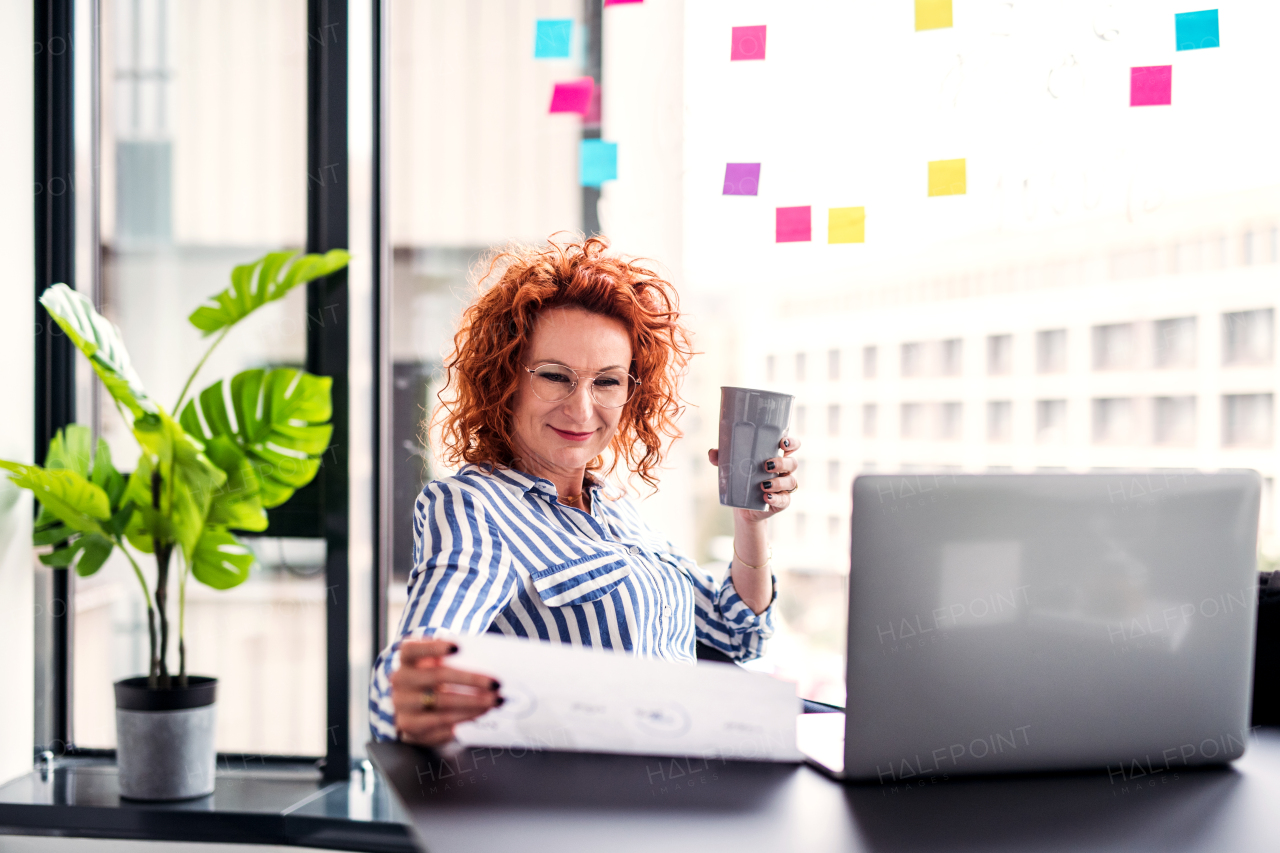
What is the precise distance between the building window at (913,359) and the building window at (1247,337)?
633 millimetres

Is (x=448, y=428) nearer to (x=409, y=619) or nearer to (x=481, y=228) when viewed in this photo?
(x=409, y=619)

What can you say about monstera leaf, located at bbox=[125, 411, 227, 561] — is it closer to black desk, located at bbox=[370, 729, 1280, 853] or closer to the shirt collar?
the shirt collar

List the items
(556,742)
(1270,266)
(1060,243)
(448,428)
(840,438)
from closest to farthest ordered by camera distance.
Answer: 1. (556,742)
2. (448,428)
3. (1270,266)
4. (1060,243)
5. (840,438)

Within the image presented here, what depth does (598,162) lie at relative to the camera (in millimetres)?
2297

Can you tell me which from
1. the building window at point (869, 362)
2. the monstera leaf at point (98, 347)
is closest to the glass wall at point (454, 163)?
the monstera leaf at point (98, 347)

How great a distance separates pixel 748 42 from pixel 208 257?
143 centimetres

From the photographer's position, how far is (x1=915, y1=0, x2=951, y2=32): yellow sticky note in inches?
80.6

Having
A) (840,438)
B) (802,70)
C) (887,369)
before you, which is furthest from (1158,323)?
(802,70)

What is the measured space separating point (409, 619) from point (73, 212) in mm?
1922

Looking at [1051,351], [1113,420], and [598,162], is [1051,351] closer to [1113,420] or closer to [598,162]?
[1113,420]

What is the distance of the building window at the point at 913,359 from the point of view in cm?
225

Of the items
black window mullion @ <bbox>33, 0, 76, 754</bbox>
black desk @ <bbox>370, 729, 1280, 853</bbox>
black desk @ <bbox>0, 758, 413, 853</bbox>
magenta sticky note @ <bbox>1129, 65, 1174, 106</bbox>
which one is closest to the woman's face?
black desk @ <bbox>370, 729, 1280, 853</bbox>

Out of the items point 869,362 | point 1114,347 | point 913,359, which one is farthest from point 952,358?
point 1114,347

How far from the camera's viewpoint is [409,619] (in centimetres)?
102
